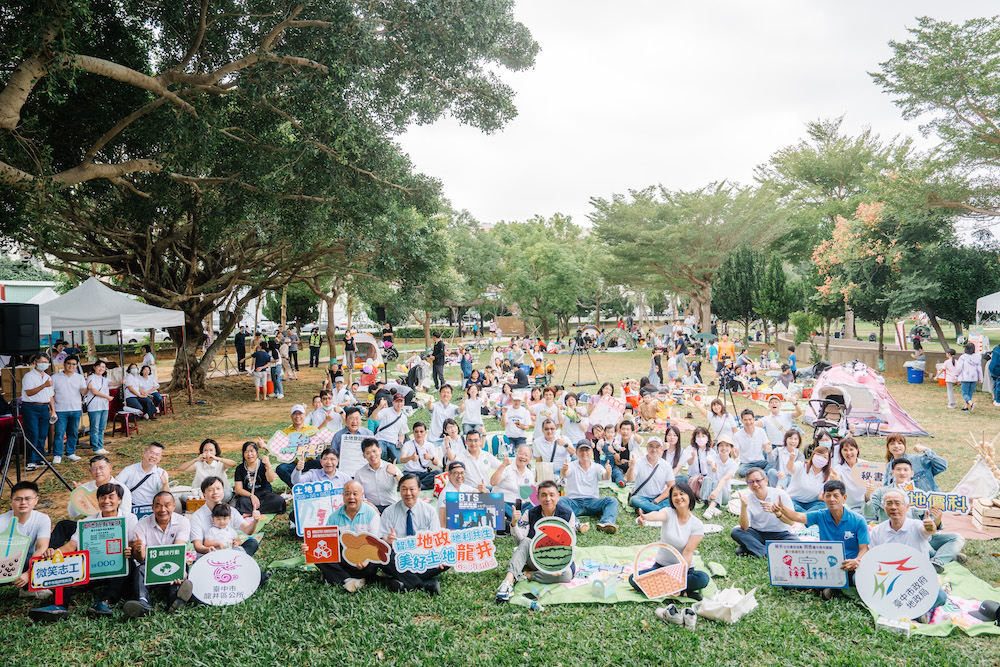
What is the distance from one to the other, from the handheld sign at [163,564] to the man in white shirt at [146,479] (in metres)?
1.34

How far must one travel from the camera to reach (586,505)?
7.44 meters

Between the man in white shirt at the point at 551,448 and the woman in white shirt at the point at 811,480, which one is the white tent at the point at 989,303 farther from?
the man in white shirt at the point at 551,448

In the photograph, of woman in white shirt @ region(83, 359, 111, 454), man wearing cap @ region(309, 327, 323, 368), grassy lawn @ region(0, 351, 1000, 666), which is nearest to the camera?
grassy lawn @ region(0, 351, 1000, 666)

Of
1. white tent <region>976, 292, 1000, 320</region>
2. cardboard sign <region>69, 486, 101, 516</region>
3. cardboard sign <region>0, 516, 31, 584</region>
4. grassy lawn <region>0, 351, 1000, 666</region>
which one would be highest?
white tent <region>976, 292, 1000, 320</region>

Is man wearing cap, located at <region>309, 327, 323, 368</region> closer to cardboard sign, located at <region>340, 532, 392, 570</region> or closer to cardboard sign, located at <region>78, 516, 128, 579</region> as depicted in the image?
cardboard sign, located at <region>78, 516, 128, 579</region>

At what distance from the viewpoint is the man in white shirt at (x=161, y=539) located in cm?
511

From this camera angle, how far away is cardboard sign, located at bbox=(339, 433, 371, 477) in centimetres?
766

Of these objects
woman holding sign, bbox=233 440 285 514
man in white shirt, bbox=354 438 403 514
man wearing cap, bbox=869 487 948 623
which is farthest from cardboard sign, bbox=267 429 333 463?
man wearing cap, bbox=869 487 948 623

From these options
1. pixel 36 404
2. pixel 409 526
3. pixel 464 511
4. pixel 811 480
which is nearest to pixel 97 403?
pixel 36 404

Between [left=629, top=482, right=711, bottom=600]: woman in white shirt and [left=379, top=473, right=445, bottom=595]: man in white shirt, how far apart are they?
1.84m

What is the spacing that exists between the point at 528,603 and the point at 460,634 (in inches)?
27.4

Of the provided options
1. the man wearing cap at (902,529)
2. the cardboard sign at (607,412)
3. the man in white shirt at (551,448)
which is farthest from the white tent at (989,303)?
the man in white shirt at (551,448)

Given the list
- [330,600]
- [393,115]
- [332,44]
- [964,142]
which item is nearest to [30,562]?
[330,600]

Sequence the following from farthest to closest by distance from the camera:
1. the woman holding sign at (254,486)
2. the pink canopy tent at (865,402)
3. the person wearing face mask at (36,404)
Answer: the pink canopy tent at (865,402) < the person wearing face mask at (36,404) < the woman holding sign at (254,486)
